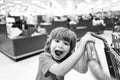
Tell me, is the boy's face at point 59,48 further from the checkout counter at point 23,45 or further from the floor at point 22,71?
the checkout counter at point 23,45

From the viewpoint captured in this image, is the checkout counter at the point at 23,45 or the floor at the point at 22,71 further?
the checkout counter at the point at 23,45

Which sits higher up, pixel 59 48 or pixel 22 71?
pixel 59 48

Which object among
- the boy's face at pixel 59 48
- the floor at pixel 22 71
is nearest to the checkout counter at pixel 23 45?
the floor at pixel 22 71

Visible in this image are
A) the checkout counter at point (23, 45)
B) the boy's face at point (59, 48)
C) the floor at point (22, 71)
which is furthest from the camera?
the checkout counter at point (23, 45)

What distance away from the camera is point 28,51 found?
3879mm

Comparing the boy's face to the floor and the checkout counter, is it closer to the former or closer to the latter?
the floor

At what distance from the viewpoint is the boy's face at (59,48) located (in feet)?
2.97

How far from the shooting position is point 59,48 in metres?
0.90

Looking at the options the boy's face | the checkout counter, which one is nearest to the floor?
the checkout counter

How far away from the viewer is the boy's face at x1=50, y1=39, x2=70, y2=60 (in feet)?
2.97

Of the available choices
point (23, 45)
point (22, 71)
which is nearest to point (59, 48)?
point (22, 71)

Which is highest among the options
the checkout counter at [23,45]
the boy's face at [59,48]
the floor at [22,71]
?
the boy's face at [59,48]

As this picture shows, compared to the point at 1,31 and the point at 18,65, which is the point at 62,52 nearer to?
the point at 18,65

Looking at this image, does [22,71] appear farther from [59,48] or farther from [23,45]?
[59,48]
